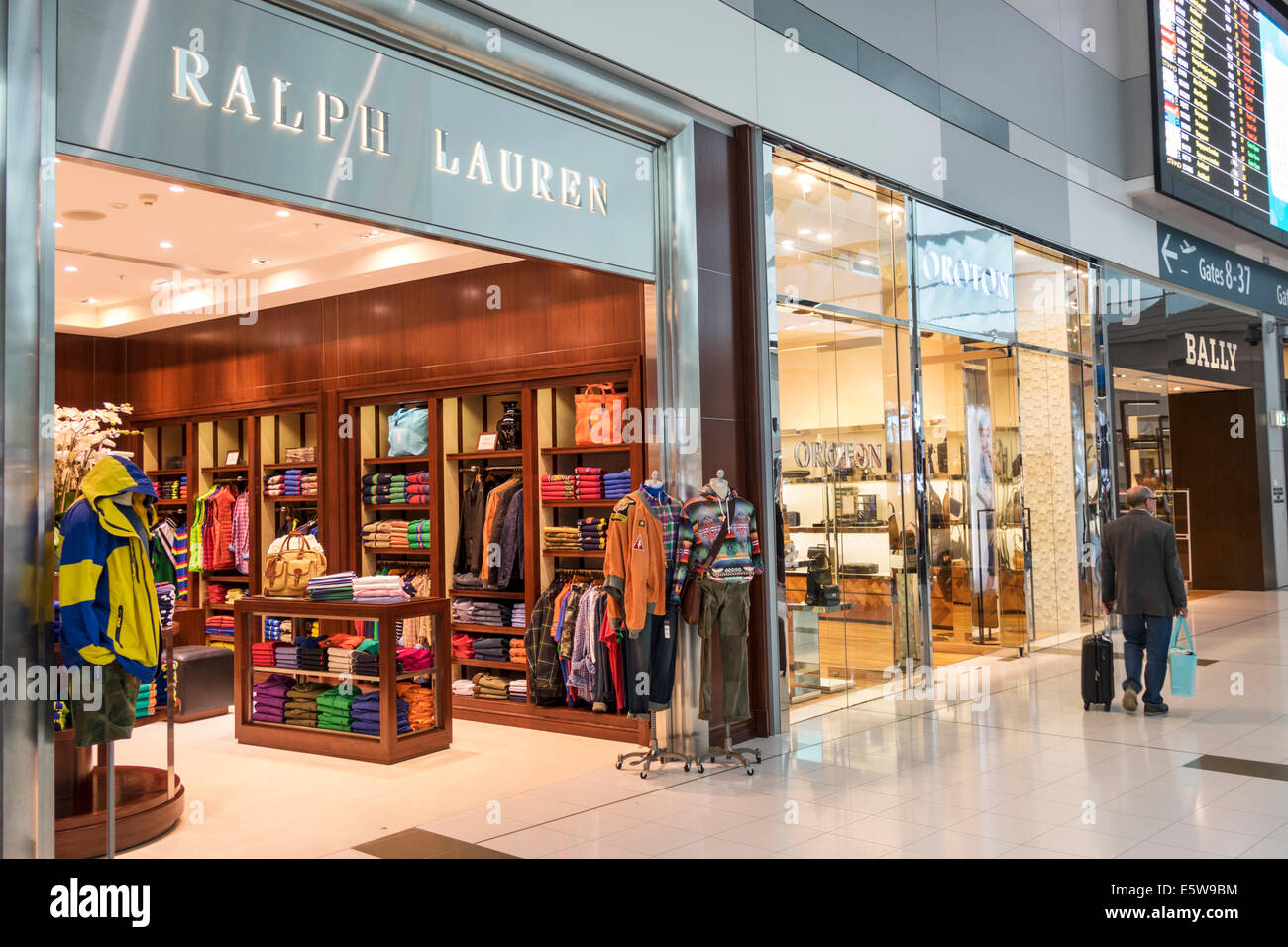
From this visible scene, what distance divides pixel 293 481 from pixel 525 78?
4.95 meters

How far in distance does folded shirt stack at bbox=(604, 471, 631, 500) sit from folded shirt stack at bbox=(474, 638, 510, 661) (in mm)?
1324

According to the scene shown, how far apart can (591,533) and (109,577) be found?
3.53 metres

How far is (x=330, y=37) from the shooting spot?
439 centimetres

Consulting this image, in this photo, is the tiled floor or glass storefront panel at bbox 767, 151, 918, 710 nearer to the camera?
the tiled floor

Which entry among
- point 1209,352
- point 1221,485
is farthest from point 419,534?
point 1221,485

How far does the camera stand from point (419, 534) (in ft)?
26.0

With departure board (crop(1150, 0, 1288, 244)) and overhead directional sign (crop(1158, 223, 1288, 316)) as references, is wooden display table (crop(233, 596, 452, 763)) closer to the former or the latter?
departure board (crop(1150, 0, 1288, 244))

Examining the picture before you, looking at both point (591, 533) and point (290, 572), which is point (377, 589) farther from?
point (591, 533)

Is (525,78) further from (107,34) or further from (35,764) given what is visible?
(35,764)

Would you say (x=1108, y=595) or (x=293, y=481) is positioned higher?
(x=293, y=481)

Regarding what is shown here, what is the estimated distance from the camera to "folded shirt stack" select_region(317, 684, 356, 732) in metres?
6.39

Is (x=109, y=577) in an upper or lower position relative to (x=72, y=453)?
lower

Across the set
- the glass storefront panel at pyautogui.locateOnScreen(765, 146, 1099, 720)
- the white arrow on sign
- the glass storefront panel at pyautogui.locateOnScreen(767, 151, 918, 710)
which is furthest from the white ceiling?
the white arrow on sign

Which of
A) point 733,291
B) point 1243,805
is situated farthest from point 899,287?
point 1243,805
